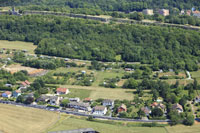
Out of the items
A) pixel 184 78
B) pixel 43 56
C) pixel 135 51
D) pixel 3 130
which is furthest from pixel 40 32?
pixel 3 130

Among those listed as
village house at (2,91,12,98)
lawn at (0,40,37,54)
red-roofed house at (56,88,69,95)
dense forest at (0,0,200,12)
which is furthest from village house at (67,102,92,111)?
dense forest at (0,0,200,12)

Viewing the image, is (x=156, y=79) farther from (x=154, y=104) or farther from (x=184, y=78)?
(x=154, y=104)

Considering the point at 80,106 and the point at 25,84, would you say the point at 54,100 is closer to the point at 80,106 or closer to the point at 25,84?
the point at 80,106

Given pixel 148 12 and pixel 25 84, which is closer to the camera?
pixel 25 84

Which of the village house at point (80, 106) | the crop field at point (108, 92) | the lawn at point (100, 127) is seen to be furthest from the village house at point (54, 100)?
the lawn at point (100, 127)

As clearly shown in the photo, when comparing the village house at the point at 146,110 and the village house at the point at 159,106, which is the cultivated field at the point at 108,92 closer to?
the village house at the point at 159,106

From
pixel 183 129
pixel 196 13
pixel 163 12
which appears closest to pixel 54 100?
pixel 183 129
